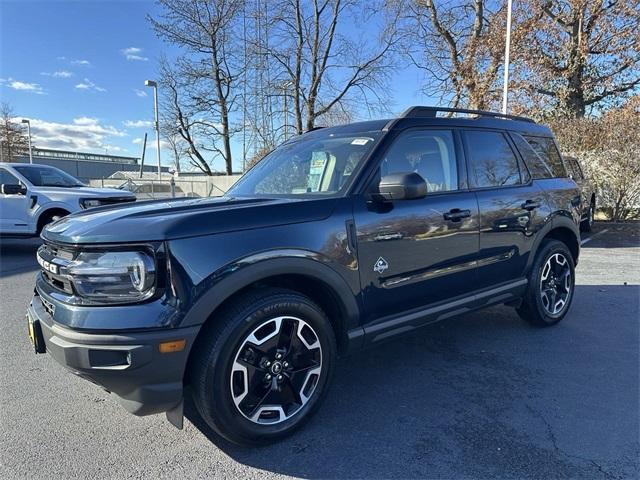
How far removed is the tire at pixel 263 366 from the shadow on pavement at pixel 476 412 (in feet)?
0.58

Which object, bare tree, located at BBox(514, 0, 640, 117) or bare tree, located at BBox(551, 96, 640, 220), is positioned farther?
bare tree, located at BBox(514, 0, 640, 117)

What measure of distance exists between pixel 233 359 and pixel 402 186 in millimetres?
1438

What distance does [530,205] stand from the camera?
4113 millimetres

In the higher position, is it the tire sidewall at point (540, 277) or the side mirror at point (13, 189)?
the side mirror at point (13, 189)

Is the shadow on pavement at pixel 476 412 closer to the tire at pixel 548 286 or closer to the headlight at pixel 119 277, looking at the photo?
the tire at pixel 548 286

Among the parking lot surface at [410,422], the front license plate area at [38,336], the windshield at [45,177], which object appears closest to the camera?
the parking lot surface at [410,422]

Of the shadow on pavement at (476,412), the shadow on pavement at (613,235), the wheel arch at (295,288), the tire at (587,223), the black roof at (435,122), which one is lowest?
the shadow on pavement at (476,412)

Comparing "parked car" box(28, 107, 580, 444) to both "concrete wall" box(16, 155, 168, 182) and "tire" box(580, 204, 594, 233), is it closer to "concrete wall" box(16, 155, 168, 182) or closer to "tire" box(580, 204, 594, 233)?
"tire" box(580, 204, 594, 233)

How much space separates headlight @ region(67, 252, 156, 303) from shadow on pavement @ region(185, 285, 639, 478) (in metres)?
1.09

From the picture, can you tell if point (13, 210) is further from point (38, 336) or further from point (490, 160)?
point (490, 160)

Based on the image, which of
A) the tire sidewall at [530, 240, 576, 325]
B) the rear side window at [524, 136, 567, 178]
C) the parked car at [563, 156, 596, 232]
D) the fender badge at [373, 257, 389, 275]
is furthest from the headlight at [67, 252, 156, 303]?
the parked car at [563, 156, 596, 232]

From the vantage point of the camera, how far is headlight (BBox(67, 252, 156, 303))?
2164mm

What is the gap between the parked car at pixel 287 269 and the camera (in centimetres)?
218

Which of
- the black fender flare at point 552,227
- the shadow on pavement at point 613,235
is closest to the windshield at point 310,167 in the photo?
the black fender flare at point 552,227
